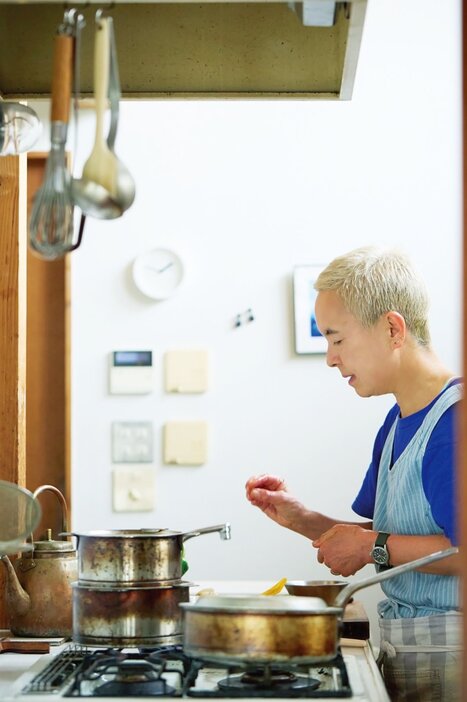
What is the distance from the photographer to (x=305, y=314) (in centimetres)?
445

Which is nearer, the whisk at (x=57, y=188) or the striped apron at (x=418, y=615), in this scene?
the whisk at (x=57, y=188)

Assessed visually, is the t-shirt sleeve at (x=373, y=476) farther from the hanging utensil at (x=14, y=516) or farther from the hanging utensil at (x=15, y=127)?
the hanging utensil at (x=15, y=127)

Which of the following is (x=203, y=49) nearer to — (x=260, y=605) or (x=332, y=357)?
(x=332, y=357)

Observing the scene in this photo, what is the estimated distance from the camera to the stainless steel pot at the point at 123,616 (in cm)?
177

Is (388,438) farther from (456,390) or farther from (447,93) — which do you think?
(447,93)

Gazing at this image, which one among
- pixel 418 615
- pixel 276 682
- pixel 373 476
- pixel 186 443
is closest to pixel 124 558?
pixel 276 682

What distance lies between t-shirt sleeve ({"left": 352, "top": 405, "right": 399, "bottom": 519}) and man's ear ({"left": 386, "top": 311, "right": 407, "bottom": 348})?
9.0 inches

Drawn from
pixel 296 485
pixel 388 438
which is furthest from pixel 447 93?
pixel 388 438

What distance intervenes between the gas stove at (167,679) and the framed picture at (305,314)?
270 cm

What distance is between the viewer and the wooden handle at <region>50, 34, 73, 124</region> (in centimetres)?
156

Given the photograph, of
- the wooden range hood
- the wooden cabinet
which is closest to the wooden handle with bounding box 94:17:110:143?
the wooden range hood

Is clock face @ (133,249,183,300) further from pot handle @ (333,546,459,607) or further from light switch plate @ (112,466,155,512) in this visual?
pot handle @ (333,546,459,607)

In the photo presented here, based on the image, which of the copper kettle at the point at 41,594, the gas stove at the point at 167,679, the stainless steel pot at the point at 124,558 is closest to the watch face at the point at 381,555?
the gas stove at the point at 167,679

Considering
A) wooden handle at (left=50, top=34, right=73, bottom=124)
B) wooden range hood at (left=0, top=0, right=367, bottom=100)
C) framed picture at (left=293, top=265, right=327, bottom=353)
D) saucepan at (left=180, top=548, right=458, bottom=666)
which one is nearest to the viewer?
saucepan at (left=180, top=548, right=458, bottom=666)
